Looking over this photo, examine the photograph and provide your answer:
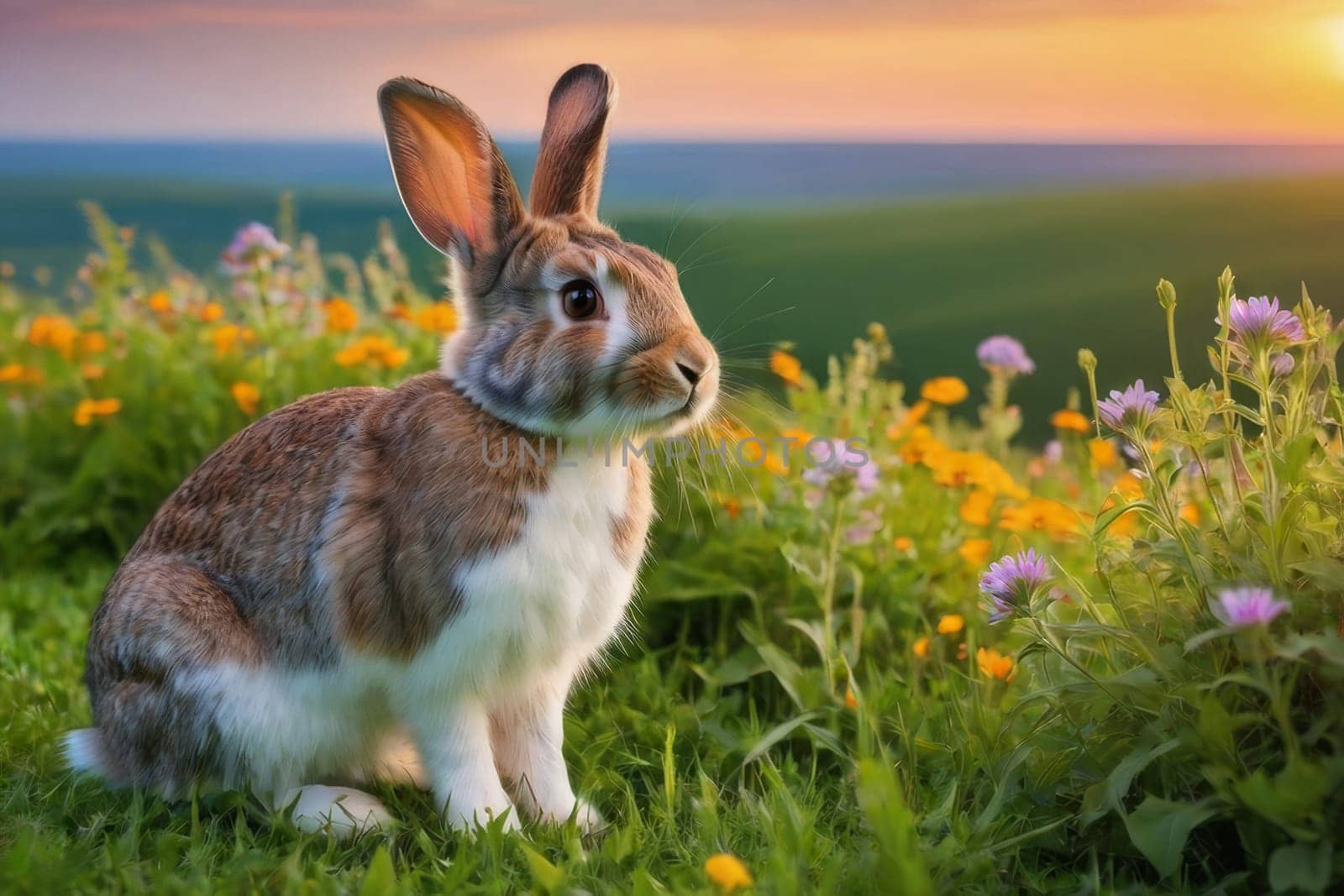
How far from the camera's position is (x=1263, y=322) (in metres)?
2.58

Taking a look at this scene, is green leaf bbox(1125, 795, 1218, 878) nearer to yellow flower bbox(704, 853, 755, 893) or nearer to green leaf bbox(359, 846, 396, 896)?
yellow flower bbox(704, 853, 755, 893)

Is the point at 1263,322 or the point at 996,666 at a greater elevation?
the point at 1263,322

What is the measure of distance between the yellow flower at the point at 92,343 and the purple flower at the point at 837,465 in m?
3.27

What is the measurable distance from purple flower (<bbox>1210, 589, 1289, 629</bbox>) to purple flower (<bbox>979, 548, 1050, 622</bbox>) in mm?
460

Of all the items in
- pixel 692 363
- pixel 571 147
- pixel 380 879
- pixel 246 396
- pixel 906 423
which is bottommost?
pixel 380 879

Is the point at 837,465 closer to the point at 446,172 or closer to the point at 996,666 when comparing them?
the point at 996,666

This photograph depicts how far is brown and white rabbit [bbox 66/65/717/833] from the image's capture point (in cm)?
296

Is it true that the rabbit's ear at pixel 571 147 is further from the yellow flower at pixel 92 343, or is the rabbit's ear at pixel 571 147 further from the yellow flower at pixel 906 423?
the yellow flower at pixel 92 343

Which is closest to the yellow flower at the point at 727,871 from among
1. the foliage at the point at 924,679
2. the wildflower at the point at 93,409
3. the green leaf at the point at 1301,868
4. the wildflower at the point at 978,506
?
the foliage at the point at 924,679

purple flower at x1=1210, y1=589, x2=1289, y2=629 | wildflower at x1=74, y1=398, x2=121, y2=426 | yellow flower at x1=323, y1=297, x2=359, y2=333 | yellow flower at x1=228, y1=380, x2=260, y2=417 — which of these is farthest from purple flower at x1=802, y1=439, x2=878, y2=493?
wildflower at x1=74, y1=398, x2=121, y2=426

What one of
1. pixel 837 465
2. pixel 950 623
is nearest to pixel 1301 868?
pixel 950 623

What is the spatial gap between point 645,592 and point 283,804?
1332 mm

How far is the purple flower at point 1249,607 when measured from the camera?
2289 millimetres

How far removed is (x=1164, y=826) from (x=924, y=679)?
4.79ft
